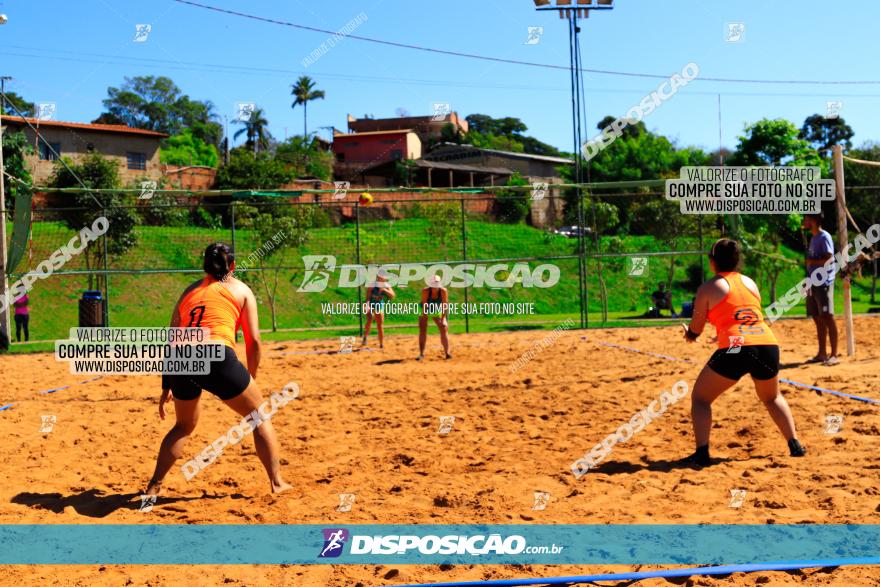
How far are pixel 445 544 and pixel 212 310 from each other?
2.41m

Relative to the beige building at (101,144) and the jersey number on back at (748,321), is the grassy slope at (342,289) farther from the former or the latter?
the beige building at (101,144)

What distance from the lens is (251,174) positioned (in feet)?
136

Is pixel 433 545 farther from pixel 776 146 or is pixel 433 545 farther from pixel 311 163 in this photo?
pixel 311 163

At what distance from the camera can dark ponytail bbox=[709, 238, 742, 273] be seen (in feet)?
20.1

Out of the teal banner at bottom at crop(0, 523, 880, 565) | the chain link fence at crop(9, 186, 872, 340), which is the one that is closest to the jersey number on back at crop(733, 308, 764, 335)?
the teal banner at bottom at crop(0, 523, 880, 565)

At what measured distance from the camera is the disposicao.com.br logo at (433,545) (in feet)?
13.7

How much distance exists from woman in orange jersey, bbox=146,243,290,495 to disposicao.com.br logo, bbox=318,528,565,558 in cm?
125

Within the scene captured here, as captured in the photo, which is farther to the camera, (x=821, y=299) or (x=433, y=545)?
(x=821, y=299)

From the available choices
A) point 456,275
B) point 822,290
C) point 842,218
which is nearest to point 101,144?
point 456,275

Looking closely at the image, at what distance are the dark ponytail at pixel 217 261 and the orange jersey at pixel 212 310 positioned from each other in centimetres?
8

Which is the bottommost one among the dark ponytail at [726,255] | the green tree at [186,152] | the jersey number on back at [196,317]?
the jersey number on back at [196,317]

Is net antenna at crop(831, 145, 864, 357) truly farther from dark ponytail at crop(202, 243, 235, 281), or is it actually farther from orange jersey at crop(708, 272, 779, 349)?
dark ponytail at crop(202, 243, 235, 281)

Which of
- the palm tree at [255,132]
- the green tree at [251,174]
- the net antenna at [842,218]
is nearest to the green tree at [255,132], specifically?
the palm tree at [255,132]

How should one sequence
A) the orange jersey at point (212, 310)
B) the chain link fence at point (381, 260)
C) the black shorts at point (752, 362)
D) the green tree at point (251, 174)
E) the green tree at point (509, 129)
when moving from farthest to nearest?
the green tree at point (509, 129)
the green tree at point (251, 174)
the chain link fence at point (381, 260)
the black shorts at point (752, 362)
the orange jersey at point (212, 310)
